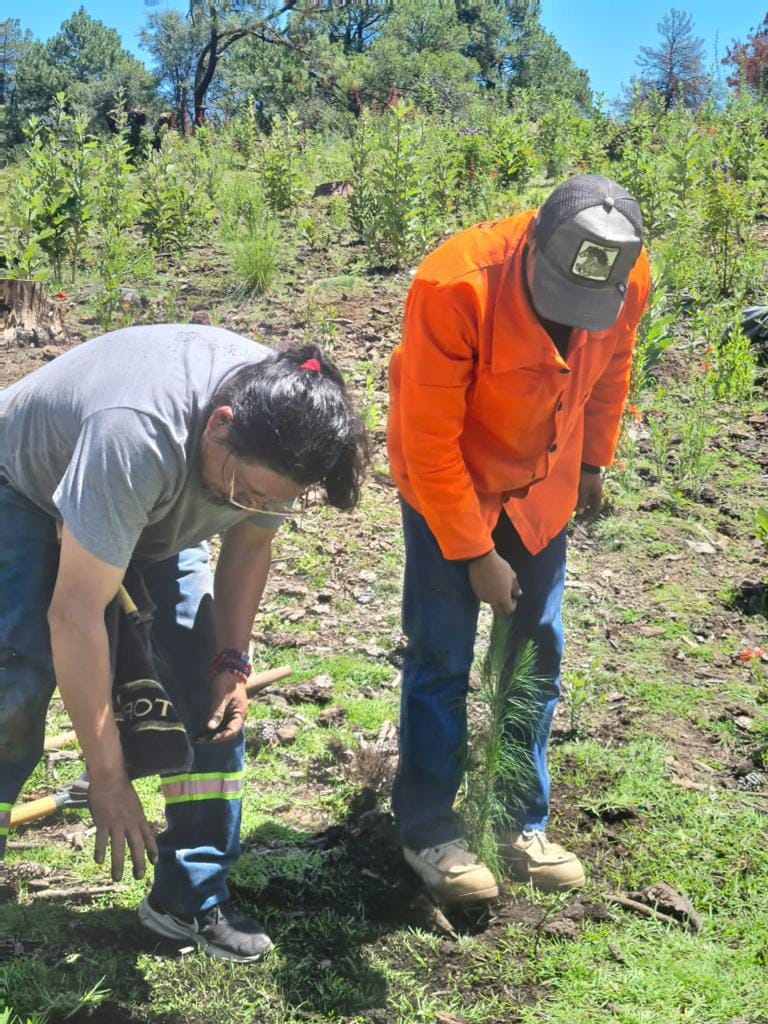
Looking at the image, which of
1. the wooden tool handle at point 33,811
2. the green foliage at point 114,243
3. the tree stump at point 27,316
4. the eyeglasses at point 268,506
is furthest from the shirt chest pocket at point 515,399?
the tree stump at point 27,316

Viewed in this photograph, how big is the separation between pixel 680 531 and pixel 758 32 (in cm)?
1828

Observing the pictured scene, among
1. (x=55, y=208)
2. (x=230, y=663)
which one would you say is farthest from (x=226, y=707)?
(x=55, y=208)

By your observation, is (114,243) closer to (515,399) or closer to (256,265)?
(256,265)

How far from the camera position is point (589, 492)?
325cm

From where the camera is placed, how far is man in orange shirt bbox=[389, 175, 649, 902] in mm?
2418

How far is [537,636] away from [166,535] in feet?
3.45

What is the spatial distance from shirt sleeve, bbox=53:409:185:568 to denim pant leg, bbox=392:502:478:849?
0.86 metres

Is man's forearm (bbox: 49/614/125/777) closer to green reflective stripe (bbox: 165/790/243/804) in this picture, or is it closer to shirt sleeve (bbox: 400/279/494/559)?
green reflective stripe (bbox: 165/790/243/804)

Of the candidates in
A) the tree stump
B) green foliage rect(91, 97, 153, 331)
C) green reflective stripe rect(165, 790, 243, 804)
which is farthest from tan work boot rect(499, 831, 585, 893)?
the tree stump

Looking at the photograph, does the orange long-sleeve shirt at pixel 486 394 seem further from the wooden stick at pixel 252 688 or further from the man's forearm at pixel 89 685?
the wooden stick at pixel 252 688

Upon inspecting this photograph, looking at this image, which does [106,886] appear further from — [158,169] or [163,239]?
[158,169]

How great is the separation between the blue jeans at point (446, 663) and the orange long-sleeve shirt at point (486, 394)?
0.11 m

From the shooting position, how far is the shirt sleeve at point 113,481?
6.73 ft

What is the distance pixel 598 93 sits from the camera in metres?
12.5
